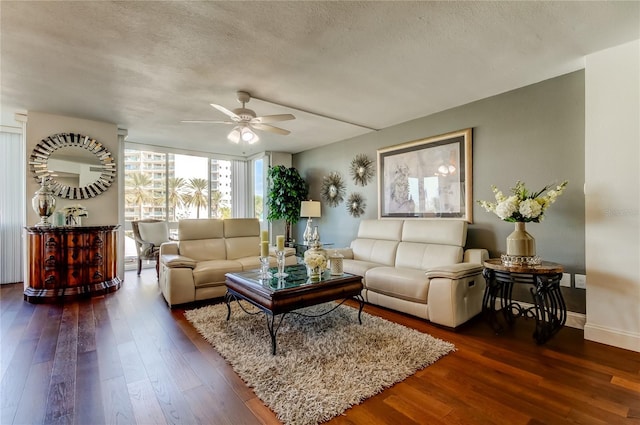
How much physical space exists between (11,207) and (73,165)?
5.03 feet

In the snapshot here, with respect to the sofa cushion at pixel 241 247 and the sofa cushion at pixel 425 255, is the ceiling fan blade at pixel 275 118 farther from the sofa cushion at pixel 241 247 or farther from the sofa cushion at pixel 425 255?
the sofa cushion at pixel 425 255

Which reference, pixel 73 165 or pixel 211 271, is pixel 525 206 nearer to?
pixel 211 271

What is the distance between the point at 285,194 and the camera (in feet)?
19.2

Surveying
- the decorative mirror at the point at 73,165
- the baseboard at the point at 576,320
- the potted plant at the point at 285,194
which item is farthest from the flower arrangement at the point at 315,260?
the decorative mirror at the point at 73,165

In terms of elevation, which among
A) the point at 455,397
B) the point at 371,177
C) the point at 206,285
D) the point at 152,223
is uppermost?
the point at 371,177

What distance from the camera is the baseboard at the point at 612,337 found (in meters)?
2.35

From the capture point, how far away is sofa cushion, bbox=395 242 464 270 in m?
3.34

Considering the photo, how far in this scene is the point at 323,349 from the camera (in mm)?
2324

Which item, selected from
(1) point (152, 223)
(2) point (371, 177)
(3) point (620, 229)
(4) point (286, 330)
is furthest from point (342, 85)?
(1) point (152, 223)

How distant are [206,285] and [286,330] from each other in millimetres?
1380

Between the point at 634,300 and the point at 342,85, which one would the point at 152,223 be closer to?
the point at 342,85

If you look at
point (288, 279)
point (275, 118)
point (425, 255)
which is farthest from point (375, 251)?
point (275, 118)

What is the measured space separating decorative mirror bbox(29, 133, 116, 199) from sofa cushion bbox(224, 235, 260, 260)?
2065 millimetres

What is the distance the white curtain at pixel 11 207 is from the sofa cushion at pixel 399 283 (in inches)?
214
